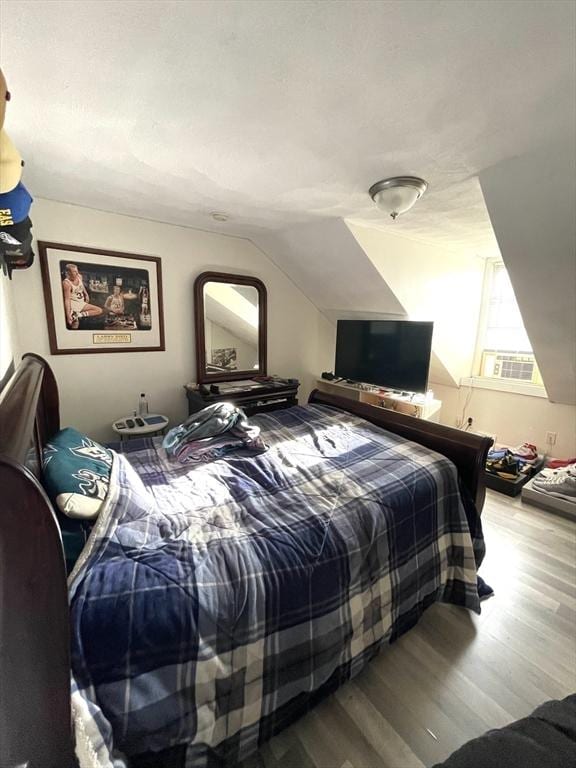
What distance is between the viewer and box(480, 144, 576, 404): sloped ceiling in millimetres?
1477

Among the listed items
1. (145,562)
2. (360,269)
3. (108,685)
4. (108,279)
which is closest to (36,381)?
(145,562)

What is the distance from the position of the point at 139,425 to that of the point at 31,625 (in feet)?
6.84

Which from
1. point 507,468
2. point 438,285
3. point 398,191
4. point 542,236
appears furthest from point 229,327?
point 507,468

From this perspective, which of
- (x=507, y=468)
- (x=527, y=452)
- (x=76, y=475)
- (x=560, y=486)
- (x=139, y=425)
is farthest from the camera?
(x=527, y=452)

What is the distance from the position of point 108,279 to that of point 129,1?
2017mm

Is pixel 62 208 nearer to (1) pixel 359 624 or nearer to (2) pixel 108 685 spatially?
(2) pixel 108 685

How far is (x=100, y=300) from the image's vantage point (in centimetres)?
250

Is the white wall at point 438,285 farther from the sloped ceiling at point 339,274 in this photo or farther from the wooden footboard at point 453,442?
the wooden footboard at point 453,442

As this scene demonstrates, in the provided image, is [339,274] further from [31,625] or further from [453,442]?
[31,625]

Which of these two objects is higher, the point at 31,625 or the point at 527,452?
the point at 31,625

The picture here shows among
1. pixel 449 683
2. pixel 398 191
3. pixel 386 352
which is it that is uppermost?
pixel 398 191

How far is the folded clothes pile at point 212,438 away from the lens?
68.6 inches

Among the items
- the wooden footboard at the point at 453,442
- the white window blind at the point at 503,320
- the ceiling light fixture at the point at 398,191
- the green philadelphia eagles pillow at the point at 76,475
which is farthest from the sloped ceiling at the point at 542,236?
the green philadelphia eagles pillow at the point at 76,475

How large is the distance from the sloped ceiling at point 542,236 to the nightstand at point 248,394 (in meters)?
2.10
